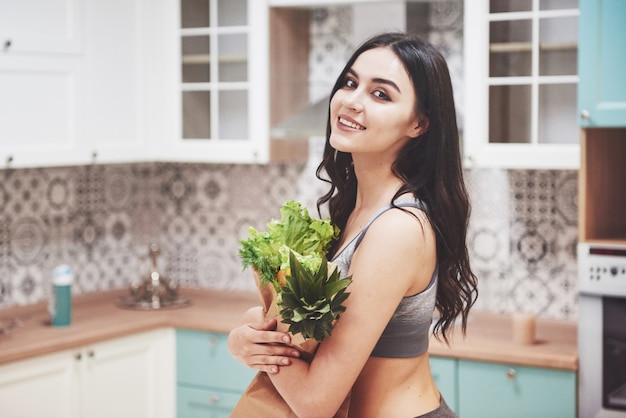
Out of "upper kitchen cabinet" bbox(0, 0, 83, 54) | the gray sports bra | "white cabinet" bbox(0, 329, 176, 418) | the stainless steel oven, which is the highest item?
"upper kitchen cabinet" bbox(0, 0, 83, 54)

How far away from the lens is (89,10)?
3.86m

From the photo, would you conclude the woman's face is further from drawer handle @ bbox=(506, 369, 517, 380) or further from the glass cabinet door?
the glass cabinet door

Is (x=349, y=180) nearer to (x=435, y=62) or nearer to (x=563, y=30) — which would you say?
(x=435, y=62)

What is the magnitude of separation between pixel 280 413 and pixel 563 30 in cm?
208

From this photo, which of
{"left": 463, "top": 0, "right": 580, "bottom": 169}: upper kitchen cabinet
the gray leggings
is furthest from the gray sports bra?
{"left": 463, "top": 0, "right": 580, "bottom": 169}: upper kitchen cabinet

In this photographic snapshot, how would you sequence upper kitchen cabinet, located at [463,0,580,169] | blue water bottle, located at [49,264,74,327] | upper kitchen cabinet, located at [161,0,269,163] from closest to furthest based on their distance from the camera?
1. upper kitchen cabinet, located at [463,0,580,169]
2. blue water bottle, located at [49,264,74,327]
3. upper kitchen cabinet, located at [161,0,269,163]

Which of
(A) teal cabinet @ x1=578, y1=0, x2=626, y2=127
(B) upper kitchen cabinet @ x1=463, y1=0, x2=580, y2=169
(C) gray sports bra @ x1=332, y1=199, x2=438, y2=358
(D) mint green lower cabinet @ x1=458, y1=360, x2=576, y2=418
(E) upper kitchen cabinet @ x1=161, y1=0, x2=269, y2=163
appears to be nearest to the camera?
(C) gray sports bra @ x1=332, y1=199, x2=438, y2=358

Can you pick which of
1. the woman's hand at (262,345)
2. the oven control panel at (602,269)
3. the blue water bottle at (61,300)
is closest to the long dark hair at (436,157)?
the woman's hand at (262,345)

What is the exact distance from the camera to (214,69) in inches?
160

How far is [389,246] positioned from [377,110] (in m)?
0.29

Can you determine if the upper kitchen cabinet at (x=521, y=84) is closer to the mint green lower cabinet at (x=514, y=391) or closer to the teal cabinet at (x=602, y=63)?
the teal cabinet at (x=602, y=63)

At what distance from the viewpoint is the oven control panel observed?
124 inches

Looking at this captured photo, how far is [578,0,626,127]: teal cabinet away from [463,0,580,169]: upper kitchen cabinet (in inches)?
8.6

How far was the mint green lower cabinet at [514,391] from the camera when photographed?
130 inches
